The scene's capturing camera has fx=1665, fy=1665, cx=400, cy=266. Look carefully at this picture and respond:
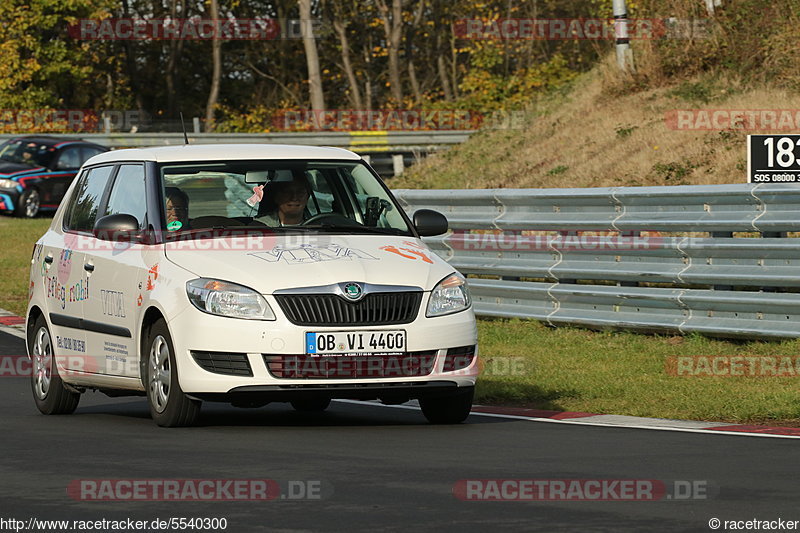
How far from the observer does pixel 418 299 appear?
992cm

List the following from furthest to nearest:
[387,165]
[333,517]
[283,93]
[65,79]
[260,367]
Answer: [283,93] < [65,79] < [387,165] < [260,367] < [333,517]

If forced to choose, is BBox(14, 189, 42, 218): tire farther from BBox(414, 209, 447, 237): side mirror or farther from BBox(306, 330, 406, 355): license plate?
BBox(306, 330, 406, 355): license plate

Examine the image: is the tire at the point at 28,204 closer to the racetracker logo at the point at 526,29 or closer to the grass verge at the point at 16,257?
the grass verge at the point at 16,257

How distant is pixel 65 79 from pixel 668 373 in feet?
160

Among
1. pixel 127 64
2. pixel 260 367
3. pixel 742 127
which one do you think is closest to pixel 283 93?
pixel 127 64

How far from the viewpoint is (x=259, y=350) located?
9648 mm

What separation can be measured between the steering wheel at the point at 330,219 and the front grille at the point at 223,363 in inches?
52.2

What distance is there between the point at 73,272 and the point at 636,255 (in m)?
5.59

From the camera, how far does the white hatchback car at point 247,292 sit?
9703mm

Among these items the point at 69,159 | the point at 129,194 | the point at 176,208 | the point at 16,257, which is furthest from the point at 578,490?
the point at 69,159

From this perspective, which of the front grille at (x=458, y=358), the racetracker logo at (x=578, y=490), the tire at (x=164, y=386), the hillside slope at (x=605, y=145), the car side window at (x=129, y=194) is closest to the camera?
the racetracker logo at (x=578, y=490)

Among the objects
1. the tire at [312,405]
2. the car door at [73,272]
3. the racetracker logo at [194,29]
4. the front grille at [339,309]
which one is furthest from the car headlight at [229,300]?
the racetracker logo at [194,29]

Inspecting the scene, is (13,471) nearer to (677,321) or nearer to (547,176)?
(677,321)

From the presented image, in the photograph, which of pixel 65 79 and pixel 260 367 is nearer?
pixel 260 367
